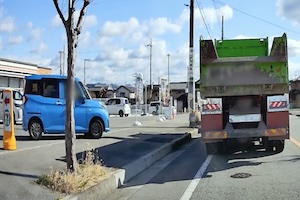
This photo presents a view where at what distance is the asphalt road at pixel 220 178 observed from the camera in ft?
26.5

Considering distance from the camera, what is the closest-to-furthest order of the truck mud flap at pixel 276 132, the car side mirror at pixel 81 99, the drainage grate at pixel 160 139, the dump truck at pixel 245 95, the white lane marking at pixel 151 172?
the white lane marking at pixel 151 172 < the truck mud flap at pixel 276 132 < the dump truck at pixel 245 95 < the car side mirror at pixel 81 99 < the drainage grate at pixel 160 139

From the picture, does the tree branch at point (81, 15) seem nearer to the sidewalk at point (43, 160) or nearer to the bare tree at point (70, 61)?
the bare tree at point (70, 61)

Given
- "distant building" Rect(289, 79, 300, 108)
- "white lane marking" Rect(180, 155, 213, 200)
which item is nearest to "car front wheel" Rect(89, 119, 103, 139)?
"white lane marking" Rect(180, 155, 213, 200)

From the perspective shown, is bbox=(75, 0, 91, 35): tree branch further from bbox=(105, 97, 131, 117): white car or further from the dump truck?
bbox=(105, 97, 131, 117): white car

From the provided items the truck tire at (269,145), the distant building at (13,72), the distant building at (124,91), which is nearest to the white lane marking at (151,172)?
the truck tire at (269,145)

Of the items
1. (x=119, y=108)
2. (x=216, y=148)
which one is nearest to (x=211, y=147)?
(x=216, y=148)

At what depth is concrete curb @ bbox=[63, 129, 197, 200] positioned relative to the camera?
748cm

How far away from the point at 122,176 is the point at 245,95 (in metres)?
4.94

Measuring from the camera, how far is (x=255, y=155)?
508 inches

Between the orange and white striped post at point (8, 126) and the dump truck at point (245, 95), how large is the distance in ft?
17.2

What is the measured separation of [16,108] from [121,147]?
37.6 ft

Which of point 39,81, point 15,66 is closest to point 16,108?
A: point 39,81

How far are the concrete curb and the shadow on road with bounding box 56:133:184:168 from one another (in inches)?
8.7

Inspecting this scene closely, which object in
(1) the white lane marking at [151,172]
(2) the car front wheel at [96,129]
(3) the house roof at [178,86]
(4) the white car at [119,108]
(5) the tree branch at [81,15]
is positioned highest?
(3) the house roof at [178,86]
